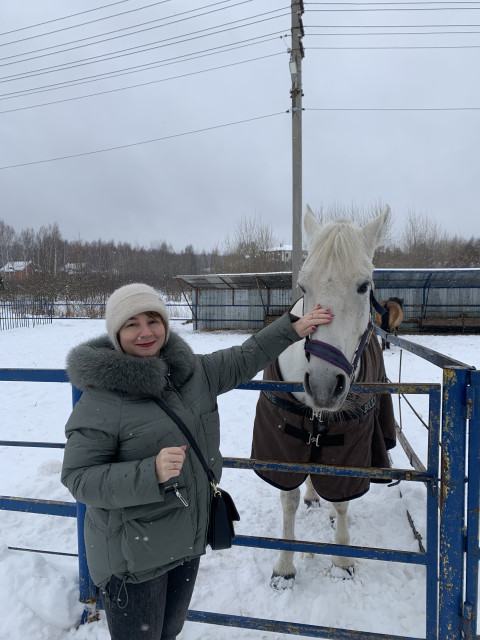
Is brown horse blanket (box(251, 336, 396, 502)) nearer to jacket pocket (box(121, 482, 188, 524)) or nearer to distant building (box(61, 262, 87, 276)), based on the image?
jacket pocket (box(121, 482, 188, 524))

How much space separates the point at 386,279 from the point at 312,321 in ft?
41.7

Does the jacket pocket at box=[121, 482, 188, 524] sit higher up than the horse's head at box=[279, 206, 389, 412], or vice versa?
the horse's head at box=[279, 206, 389, 412]

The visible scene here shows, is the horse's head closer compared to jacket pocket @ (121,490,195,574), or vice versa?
jacket pocket @ (121,490,195,574)

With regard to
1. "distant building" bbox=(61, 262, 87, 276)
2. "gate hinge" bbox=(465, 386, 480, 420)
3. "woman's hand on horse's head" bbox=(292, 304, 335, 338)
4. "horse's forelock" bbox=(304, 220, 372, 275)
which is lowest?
"gate hinge" bbox=(465, 386, 480, 420)

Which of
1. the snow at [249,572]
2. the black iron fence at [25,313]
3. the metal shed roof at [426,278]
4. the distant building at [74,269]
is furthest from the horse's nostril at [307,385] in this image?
the distant building at [74,269]

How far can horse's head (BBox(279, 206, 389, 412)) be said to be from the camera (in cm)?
160

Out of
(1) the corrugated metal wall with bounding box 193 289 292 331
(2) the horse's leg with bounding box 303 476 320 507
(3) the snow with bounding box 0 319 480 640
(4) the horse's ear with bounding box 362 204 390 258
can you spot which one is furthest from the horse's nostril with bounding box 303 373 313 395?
(1) the corrugated metal wall with bounding box 193 289 292 331

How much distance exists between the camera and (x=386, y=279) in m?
13.3

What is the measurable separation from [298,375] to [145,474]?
51.7 inches

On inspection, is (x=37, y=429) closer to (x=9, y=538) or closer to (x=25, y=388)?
(x=25, y=388)

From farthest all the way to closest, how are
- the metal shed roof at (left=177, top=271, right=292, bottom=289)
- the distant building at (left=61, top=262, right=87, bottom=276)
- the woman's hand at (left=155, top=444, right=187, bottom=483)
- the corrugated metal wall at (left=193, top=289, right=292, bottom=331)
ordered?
the distant building at (left=61, top=262, right=87, bottom=276)
the corrugated metal wall at (left=193, top=289, right=292, bottom=331)
the metal shed roof at (left=177, top=271, right=292, bottom=289)
the woman's hand at (left=155, top=444, right=187, bottom=483)

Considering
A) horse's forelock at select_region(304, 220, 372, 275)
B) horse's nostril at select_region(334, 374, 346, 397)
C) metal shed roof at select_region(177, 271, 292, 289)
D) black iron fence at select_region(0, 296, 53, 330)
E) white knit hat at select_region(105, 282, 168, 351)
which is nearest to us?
white knit hat at select_region(105, 282, 168, 351)

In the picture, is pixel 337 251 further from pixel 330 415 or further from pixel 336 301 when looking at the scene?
pixel 330 415

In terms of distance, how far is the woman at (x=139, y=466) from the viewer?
120 cm
